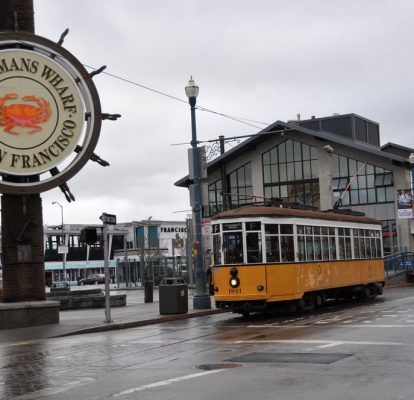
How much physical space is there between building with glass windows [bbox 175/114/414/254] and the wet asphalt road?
131ft

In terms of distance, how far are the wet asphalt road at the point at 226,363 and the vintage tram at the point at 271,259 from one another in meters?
1.76

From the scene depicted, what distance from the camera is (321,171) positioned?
203 ft

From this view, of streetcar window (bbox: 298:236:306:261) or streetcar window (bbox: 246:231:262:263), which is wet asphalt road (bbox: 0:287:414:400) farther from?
streetcar window (bbox: 298:236:306:261)

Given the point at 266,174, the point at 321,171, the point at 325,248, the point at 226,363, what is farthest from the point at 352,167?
the point at 226,363

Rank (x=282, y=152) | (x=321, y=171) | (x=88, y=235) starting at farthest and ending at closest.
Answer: (x=282, y=152) → (x=321, y=171) → (x=88, y=235)

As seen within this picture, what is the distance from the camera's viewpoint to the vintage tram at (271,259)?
20.4m

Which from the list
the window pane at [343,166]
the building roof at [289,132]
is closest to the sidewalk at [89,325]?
the building roof at [289,132]

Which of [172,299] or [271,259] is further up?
[271,259]

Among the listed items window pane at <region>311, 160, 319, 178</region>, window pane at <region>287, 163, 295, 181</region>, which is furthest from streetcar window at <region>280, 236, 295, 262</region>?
window pane at <region>287, 163, 295, 181</region>

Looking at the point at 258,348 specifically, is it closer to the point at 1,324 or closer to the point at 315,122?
the point at 1,324

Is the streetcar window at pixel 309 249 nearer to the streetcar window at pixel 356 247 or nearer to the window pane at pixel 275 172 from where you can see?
the streetcar window at pixel 356 247

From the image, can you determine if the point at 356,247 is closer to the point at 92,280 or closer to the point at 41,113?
the point at 41,113

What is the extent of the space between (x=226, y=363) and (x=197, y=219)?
47.1 feet

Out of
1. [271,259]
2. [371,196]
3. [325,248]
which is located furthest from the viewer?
[371,196]
